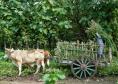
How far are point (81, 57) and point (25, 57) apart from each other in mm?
1616

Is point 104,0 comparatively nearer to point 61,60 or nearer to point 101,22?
point 101,22

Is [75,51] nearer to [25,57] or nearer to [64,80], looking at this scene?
[64,80]

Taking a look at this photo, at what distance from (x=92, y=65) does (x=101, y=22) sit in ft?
7.15

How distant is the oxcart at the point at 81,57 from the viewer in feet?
28.7

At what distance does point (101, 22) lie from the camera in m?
10.4

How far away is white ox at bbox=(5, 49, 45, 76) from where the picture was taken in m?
8.88

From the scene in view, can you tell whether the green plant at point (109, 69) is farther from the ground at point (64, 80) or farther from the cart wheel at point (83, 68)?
the cart wheel at point (83, 68)

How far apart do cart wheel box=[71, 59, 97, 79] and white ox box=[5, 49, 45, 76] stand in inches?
37.9

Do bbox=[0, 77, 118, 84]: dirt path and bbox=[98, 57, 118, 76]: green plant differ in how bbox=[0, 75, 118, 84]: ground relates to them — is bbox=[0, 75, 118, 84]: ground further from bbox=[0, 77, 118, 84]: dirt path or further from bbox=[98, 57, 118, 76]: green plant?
bbox=[98, 57, 118, 76]: green plant

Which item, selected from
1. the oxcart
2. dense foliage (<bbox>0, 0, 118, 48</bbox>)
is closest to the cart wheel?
the oxcart

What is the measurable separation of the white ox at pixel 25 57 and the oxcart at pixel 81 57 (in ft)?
1.93

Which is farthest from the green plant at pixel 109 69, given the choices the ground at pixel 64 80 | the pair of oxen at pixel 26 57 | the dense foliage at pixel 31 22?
the dense foliage at pixel 31 22

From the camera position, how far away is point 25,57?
29.3 ft

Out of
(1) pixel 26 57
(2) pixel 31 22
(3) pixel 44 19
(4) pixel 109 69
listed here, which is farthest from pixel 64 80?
(2) pixel 31 22
